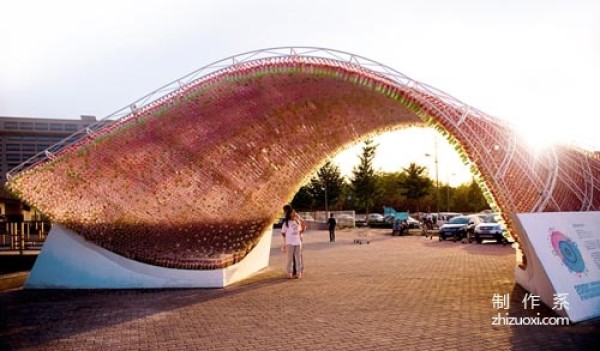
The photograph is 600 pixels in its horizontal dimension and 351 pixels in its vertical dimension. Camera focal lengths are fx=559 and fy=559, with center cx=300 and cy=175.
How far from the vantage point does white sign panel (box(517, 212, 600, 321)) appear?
29.3ft

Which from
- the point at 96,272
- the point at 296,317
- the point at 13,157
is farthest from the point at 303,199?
the point at 296,317

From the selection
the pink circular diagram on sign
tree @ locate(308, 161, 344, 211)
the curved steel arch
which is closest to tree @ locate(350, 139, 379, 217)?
tree @ locate(308, 161, 344, 211)

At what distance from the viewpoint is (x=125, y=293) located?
12.0 metres

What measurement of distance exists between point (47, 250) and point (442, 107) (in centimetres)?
929

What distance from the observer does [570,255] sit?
31.6 ft

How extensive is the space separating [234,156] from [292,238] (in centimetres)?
252

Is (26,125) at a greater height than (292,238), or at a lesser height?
greater

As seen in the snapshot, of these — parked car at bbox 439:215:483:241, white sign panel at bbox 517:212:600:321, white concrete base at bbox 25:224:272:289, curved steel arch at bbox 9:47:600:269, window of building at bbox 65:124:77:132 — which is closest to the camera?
white sign panel at bbox 517:212:600:321

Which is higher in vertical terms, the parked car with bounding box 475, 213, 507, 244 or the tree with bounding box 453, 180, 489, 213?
the tree with bounding box 453, 180, 489, 213

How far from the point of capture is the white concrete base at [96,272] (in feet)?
41.4

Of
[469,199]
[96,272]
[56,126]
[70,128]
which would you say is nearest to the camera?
[96,272]

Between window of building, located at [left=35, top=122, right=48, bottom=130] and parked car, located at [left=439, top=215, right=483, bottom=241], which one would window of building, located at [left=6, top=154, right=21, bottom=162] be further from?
parked car, located at [left=439, top=215, right=483, bottom=241]

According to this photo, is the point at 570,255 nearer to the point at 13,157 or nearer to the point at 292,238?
the point at 292,238

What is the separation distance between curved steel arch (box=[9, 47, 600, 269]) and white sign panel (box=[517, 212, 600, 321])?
2.76 feet
